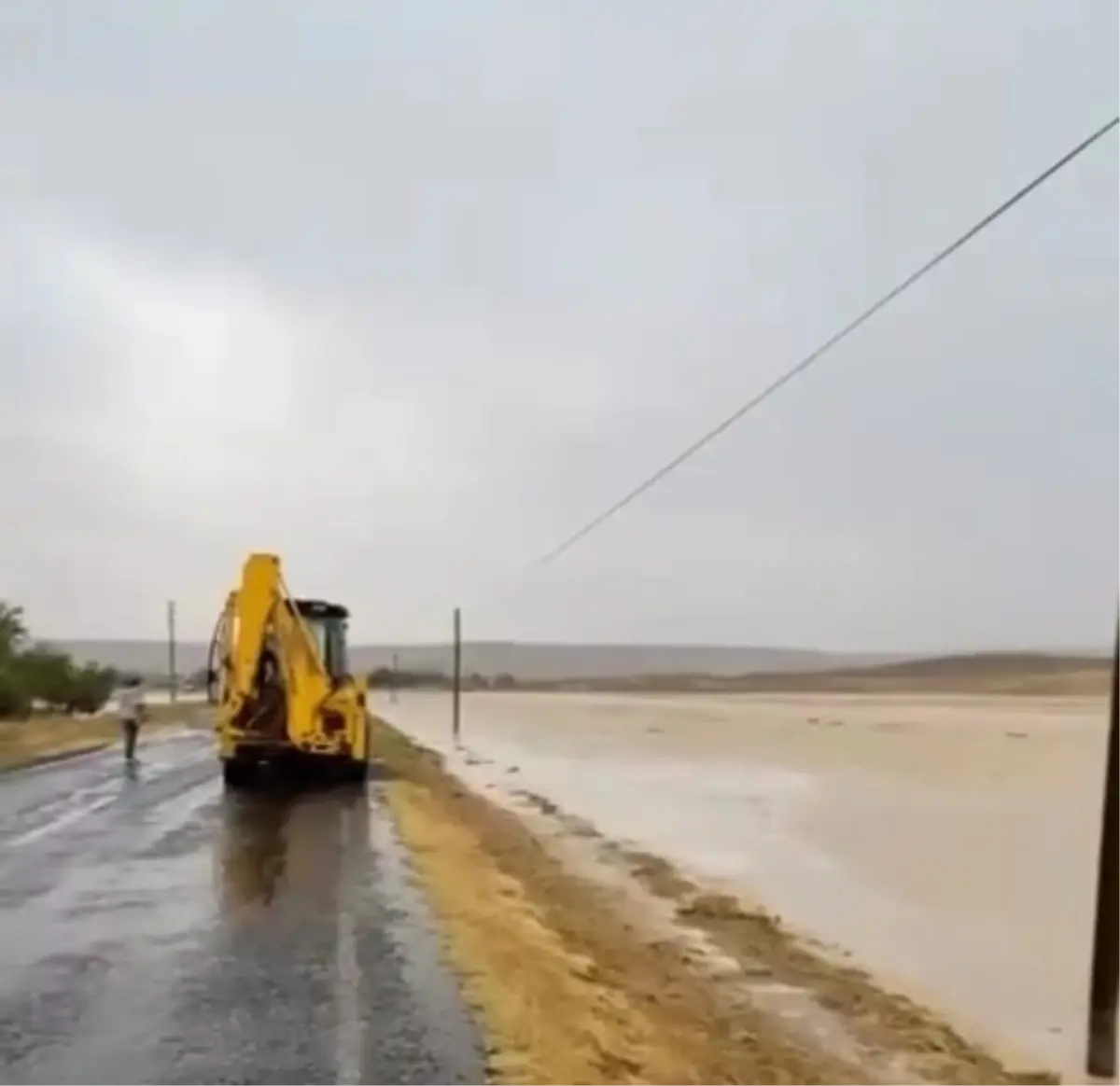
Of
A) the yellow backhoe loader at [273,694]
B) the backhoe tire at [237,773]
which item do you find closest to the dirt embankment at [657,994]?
the yellow backhoe loader at [273,694]

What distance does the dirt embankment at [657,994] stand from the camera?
26.6ft

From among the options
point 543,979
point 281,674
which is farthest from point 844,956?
point 281,674

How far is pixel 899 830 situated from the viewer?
25.1m

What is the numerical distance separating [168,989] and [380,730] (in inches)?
1827

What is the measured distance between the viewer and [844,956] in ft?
43.2

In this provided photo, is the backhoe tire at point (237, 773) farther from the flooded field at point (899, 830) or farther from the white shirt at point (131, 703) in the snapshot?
the white shirt at point (131, 703)

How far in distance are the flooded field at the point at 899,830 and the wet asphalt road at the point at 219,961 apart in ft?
12.8

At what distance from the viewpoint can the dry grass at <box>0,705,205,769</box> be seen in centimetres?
3553

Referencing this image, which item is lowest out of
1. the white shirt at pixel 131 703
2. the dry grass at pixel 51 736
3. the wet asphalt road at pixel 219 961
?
the dry grass at pixel 51 736

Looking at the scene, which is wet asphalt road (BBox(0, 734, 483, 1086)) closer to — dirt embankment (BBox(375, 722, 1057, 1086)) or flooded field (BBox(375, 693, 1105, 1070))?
dirt embankment (BBox(375, 722, 1057, 1086))

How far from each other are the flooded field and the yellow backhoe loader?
4567mm

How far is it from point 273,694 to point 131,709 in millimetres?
9348

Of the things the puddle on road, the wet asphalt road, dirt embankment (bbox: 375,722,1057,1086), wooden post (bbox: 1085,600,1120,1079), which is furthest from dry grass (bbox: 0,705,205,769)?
wooden post (bbox: 1085,600,1120,1079)

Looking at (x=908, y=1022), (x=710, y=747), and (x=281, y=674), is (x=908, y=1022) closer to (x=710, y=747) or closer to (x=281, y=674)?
(x=281, y=674)
